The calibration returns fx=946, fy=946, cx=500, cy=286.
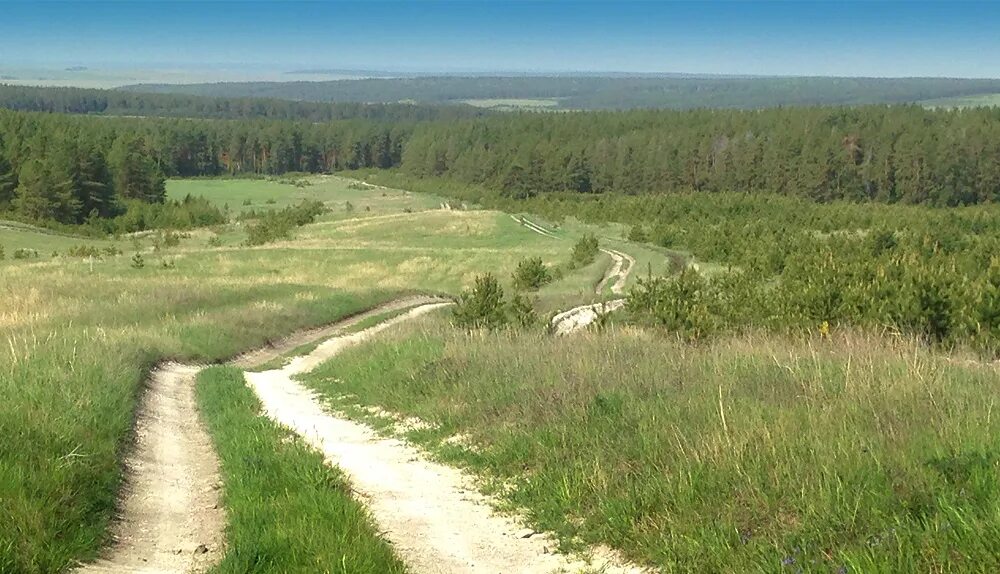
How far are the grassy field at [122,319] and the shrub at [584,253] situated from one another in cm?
290

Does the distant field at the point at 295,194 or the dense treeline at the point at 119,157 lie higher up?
the dense treeline at the point at 119,157

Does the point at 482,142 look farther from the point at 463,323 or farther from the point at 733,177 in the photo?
the point at 463,323

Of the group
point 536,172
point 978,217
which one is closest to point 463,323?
point 978,217

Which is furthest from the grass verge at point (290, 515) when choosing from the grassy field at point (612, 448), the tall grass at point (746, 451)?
the tall grass at point (746, 451)

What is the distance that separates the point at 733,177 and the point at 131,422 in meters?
141

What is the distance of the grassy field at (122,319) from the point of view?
6977 mm

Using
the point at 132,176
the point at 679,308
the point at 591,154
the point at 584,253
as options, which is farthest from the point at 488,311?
the point at 591,154

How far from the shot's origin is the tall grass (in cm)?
556

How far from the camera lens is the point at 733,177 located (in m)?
146

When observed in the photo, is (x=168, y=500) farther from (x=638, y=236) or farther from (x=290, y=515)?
(x=638, y=236)

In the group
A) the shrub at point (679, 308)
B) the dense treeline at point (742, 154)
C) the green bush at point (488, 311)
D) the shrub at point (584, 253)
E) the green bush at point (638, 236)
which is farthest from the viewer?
the dense treeline at point (742, 154)

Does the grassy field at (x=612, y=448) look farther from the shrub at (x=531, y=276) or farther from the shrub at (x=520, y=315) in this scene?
the shrub at (x=531, y=276)

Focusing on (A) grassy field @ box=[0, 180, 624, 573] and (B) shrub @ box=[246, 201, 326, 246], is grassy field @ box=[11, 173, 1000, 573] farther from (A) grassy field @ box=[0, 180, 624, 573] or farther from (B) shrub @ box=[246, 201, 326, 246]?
(B) shrub @ box=[246, 201, 326, 246]

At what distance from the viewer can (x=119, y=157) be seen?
118 meters
